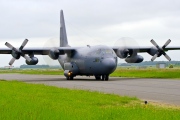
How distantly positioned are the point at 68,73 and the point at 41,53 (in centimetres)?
481

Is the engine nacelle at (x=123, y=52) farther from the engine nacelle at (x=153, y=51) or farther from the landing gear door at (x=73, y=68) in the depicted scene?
the landing gear door at (x=73, y=68)

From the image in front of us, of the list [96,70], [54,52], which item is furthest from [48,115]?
[54,52]

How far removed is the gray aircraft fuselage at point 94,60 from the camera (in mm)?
41500

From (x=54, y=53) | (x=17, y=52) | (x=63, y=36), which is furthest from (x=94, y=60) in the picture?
(x=63, y=36)

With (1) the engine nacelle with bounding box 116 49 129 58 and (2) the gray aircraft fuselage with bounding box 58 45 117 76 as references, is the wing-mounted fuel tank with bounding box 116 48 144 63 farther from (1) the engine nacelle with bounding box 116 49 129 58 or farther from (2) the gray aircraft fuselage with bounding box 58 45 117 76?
(2) the gray aircraft fuselage with bounding box 58 45 117 76

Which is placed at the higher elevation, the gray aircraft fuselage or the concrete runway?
the gray aircraft fuselage

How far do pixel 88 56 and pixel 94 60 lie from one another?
4.26 feet

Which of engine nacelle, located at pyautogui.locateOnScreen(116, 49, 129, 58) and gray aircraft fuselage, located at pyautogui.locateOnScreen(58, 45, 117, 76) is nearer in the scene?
gray aircraft fuselage, located at pyautogui.locateOnScreen(58, 45, 117, 76)

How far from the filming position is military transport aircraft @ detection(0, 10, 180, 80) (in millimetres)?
42031

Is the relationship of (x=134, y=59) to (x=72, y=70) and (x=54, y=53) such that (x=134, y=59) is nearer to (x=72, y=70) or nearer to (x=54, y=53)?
(x=72, y=70)

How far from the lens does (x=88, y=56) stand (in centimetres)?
4391

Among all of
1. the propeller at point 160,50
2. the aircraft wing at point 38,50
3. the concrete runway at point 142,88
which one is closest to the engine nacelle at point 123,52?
the propeller at point 160,50

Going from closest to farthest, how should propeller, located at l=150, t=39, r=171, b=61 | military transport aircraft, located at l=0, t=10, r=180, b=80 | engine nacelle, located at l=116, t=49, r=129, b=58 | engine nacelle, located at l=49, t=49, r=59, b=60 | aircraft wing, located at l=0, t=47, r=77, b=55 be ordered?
1. military transport aircraft, located at l=0, t=10, r=180, b=80
2. aircraft wing, located at l=0, t=47, r=77, b=55
3. engine nacelle, located at l=49, t=49, r=59, b=60
4. engine nacelle, located at l=116, t=49, r=129, b=58
5. propeller, located at l=150, t=39, r=171, b=61

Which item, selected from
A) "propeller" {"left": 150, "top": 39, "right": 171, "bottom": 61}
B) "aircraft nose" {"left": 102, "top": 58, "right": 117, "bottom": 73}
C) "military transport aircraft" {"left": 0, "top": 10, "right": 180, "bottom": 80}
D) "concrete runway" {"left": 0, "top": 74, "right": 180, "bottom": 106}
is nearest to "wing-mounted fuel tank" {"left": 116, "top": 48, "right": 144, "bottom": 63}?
"military transport aircraft" {"left": 0, "top": 10, "right": 180, "bottom": 80}
